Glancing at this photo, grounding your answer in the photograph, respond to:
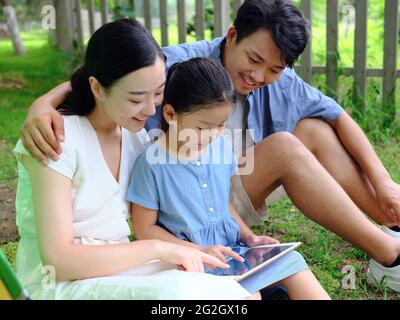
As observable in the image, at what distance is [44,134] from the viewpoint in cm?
180

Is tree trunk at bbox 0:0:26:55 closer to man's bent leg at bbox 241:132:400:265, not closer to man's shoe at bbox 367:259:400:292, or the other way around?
man's bent leg at bbox 241:132:400:265

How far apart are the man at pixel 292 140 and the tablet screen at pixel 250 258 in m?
0.37

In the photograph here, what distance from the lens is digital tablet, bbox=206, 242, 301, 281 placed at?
183 cm

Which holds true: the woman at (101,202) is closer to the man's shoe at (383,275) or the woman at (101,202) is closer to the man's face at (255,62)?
the man's face at (255,62)

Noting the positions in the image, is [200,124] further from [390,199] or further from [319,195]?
[390,199]

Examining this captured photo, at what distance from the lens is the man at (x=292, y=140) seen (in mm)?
2252

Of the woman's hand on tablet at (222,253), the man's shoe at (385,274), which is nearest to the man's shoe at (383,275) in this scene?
the man's shoe at (385,274)

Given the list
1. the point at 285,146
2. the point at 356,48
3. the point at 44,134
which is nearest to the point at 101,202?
the point at 44,134

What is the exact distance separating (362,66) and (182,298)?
3.19m

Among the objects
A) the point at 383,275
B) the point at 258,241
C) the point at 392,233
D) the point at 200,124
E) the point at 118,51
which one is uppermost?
the point at 118,51

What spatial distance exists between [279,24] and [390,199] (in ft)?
2.57

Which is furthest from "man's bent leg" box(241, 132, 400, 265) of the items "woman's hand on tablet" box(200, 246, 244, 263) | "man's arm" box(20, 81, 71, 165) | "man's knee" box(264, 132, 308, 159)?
"man's arm" box(20, 81, 71, 165)

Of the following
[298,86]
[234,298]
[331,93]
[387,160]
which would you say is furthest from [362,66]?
[234,298]

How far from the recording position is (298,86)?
104 inches
